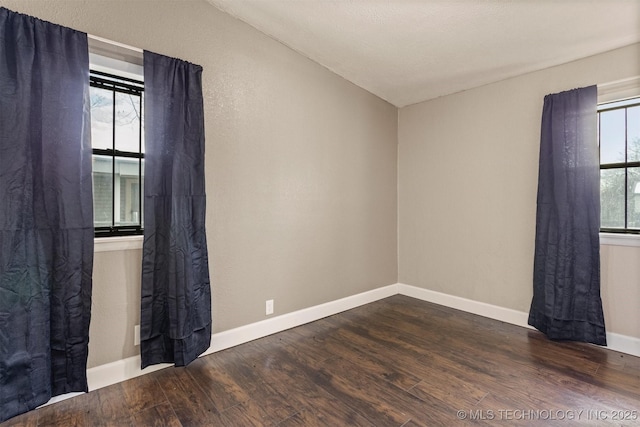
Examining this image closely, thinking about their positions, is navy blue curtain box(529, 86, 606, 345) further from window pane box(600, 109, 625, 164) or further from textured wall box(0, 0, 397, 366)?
textured wall box(0, 0, 397, 366)

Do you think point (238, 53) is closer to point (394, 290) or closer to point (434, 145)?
point (434, 145)

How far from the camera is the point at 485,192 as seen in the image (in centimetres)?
345

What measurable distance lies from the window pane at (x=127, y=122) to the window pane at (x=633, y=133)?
4.04 m

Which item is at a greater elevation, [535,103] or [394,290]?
[535,103]

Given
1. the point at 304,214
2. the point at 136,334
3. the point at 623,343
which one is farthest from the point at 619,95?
the point at 136,334

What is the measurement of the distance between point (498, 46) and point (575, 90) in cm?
81

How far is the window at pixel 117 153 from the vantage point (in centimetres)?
213

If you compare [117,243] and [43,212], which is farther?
[117,243]

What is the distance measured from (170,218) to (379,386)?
1.82 m

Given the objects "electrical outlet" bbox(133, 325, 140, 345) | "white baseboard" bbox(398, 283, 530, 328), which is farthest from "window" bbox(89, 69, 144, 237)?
"white baseboard" bbox(398, 283, 530, 328)

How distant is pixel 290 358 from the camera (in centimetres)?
244

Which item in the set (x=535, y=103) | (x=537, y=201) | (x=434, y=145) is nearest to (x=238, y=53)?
(x=434, y=145)

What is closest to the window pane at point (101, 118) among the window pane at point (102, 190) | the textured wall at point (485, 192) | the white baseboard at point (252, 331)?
the window pane at point (102, 190)

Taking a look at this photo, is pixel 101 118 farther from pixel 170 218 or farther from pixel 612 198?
pixel 612 198
